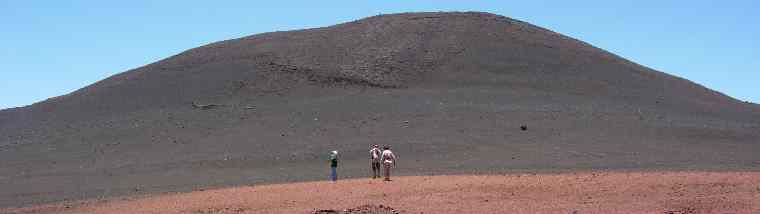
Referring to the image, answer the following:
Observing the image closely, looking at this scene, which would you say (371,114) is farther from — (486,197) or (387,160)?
(486,197)

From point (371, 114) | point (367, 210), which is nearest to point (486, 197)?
point (367, 210)

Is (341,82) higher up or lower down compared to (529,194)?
higher up

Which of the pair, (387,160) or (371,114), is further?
(371,114)

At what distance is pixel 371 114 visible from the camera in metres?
45.8

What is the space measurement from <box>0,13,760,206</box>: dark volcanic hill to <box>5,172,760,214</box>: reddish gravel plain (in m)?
5.66

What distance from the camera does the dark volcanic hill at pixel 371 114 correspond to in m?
35.7

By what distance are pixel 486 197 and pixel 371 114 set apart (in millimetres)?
24626

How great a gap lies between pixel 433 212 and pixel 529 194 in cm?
360

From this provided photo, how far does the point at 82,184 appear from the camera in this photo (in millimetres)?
33750

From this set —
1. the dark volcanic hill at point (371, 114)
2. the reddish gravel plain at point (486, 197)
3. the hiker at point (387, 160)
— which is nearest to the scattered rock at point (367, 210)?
the reddish gravel plain at point (486, 197)

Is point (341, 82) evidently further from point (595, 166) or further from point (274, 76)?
point (595, 166)

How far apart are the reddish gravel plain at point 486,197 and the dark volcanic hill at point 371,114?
5.66 metres

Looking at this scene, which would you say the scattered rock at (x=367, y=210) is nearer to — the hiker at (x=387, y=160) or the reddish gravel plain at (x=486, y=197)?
the reddish gravel plain at (x=486, y=197)

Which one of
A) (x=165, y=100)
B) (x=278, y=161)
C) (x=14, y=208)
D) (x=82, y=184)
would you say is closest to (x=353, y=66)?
(x=165, y=100)
